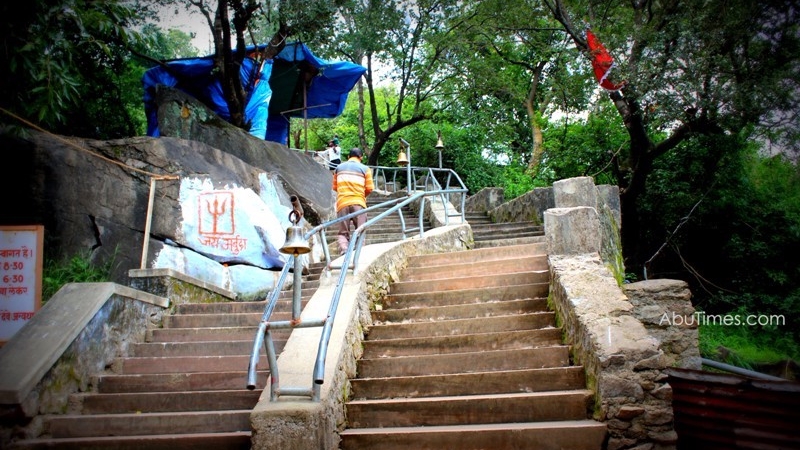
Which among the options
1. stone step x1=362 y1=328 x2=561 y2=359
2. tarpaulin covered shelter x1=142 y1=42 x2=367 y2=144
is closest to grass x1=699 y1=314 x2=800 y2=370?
stone step x1=362 y1=328 x2=561 y2=359

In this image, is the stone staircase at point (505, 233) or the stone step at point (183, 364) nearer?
the stone step at point (183, 364)

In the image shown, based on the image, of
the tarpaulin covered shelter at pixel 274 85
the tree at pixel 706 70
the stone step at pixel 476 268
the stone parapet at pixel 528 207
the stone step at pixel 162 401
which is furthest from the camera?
the tarpaulin covered shelter at pixel 274 85

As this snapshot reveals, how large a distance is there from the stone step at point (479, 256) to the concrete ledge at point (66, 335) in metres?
3.29

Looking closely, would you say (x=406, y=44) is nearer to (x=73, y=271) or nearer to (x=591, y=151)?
(x=591, y=151)

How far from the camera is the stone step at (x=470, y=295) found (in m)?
5.46

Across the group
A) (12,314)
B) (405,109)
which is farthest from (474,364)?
(405,109)

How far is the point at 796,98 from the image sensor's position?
9.29m

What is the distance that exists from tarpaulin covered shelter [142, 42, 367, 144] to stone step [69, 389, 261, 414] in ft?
28.7

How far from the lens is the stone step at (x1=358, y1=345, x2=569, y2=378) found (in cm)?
437

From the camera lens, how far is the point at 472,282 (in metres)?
5.91

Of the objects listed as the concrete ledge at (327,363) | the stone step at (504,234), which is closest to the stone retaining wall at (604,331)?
the concrete ledge at (327,363)

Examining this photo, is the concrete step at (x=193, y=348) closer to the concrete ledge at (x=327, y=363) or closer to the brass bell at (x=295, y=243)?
the concrete ledge at (x=327, y=363)

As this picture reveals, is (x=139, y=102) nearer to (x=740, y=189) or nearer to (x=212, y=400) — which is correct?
(x=212, y=400)

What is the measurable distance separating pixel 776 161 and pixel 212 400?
13.6 metres
